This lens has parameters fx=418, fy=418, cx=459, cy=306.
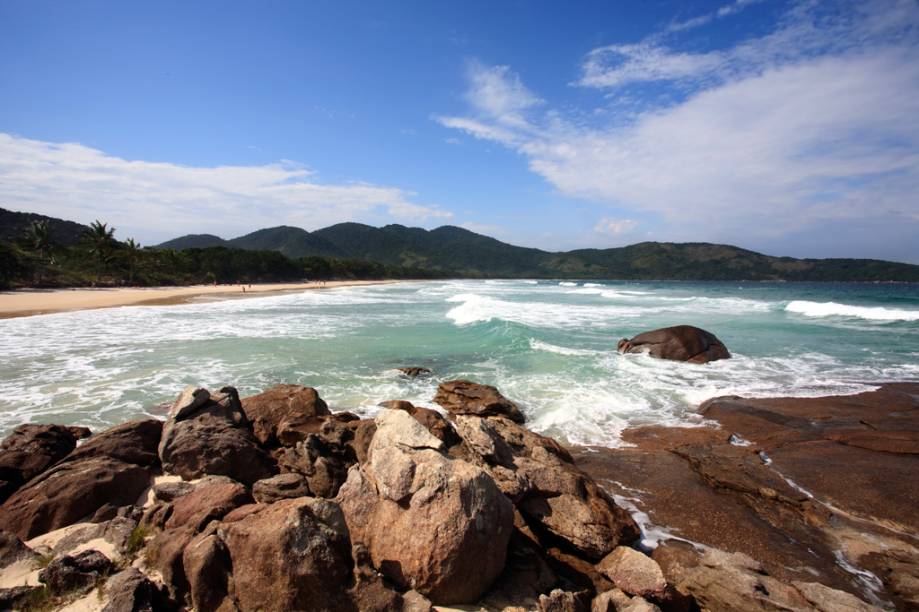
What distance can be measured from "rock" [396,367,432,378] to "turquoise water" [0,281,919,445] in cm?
35

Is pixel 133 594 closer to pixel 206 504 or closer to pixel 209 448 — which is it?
pixel 206 504

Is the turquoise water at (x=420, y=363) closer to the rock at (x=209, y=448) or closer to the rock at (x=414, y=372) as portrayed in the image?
the rock at (x=414, y=372)

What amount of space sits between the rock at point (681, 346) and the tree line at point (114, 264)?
56479mm

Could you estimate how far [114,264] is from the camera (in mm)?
56062

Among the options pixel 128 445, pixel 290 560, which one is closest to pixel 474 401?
pixel 128 445

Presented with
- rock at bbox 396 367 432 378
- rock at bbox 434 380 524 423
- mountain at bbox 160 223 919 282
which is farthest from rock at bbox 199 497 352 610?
mountain at bbox 160 223 919 282

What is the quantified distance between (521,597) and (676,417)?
749cm

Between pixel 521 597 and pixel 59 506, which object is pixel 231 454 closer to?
pixel 59 506

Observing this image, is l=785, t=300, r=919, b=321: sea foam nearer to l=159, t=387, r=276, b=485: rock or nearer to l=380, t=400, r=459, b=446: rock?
l=380, t=400, r=459, b=446: rock

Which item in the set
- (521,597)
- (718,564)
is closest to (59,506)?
(521,597)

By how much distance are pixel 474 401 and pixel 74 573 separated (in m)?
7.03

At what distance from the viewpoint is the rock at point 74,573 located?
3.67 metres

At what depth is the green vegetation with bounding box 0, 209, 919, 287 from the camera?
53.3m

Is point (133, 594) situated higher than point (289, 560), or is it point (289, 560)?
point (289, 560)
